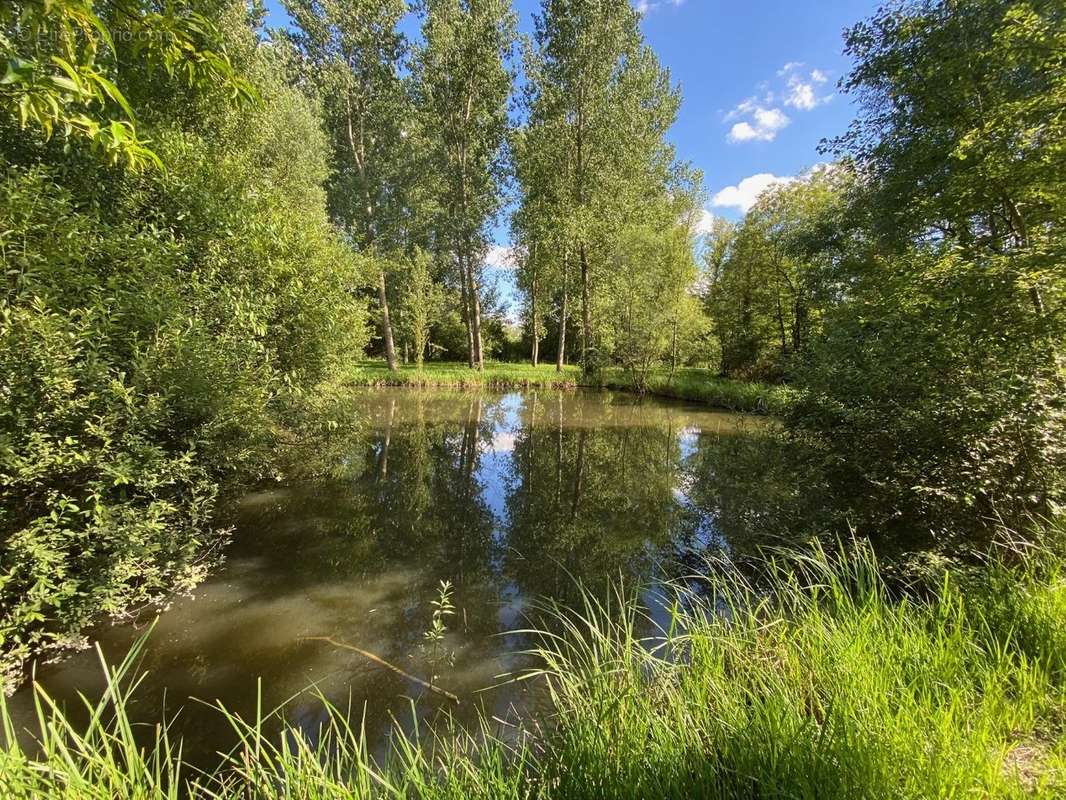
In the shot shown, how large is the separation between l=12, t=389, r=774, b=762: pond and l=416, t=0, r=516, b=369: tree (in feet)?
56.8

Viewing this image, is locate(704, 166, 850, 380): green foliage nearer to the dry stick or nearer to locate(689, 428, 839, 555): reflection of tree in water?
locate(689, 428, 839, 555): reflection of tree in water

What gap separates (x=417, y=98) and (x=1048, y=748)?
26667mm

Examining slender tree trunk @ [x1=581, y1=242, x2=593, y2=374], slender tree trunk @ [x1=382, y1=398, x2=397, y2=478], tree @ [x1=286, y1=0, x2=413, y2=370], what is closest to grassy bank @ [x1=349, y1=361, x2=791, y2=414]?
slender tree trunk @ [x1=581, y1=242, x2=593, y2=374]

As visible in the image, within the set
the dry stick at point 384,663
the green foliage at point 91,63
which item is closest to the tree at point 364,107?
the dry stick at point 384,663

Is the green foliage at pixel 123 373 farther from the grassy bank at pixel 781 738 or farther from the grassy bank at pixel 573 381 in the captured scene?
the grassy bank at pixel 573 381

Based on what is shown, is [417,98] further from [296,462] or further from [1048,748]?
[1048,748]

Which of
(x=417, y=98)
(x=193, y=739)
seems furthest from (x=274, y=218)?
(x=417, y=98)

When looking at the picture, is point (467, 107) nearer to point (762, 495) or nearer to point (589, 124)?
point (589, 124)

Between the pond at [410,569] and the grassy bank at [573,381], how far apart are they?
29.9 ft

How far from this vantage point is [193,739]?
A: 3014mm

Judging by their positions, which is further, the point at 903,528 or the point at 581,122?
the point at 581,122

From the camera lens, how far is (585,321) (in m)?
26.6

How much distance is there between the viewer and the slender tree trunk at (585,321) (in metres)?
25.5

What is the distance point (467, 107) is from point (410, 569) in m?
23.5
